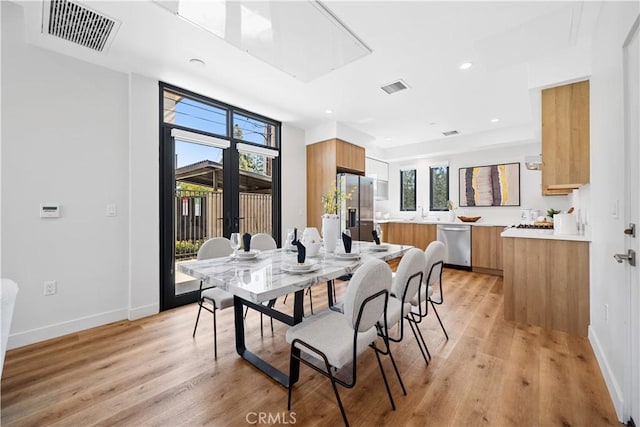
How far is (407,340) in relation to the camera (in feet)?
8.01

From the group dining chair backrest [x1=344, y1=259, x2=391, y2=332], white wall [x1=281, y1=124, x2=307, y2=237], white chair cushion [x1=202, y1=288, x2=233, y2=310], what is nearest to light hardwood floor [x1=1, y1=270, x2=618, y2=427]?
white chair cushion [x1=202, y1=288, x2=233, y2=310]

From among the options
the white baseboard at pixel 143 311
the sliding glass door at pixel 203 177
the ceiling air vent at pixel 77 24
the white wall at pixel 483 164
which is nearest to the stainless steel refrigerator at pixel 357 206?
the sliding glass door at pixel 203 177

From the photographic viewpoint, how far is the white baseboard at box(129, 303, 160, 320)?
2908mm

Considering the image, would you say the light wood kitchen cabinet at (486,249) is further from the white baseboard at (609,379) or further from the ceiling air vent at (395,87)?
the ceiling air vent at (395,87)

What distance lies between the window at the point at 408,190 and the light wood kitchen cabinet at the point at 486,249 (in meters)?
1.74

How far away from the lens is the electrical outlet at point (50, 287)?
8.19 feet

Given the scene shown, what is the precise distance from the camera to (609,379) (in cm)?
175

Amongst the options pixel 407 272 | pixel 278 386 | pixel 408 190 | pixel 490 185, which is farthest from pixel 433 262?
pixel 408 190

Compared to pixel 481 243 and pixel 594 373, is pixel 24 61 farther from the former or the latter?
pixel 481 243

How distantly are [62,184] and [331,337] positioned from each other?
287 centimetres

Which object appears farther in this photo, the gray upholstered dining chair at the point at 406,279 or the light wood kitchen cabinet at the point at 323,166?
the light wood kitchen cabinet at the point at 323,166

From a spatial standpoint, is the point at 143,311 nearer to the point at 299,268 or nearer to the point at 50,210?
the point at 50,210

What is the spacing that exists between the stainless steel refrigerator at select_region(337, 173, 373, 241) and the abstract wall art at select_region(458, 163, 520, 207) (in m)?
2.07

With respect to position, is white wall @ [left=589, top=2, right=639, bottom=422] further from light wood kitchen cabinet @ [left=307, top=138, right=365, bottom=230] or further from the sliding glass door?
the sliding glass door
